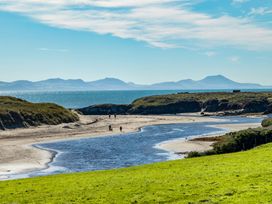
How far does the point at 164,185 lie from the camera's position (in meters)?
28.0

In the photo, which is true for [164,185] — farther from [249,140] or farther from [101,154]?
[101,154]

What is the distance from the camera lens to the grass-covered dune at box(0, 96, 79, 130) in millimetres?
114375

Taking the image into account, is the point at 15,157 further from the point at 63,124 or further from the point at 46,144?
the point at 63,124

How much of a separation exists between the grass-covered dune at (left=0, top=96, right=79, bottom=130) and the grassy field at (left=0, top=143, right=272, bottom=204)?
267ft

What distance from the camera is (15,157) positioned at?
67.0 metres

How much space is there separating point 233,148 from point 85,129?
67.3m

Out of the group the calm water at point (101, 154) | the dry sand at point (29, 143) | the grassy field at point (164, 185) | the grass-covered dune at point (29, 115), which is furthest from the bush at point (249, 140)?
the grass-covered dune at point (29, 115)

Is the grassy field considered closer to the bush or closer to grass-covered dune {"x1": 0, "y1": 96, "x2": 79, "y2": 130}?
the bush

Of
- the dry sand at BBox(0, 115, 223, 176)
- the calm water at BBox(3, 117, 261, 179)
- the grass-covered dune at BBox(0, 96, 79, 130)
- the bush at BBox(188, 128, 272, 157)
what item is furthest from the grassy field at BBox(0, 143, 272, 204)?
the grass-covered dune at BBox(0, 96, 79, 130)

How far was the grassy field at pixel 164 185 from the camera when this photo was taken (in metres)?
24.1

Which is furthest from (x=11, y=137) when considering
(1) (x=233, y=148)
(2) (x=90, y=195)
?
(2) (x=90, y=195)

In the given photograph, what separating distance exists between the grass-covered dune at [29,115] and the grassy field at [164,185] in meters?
81.5

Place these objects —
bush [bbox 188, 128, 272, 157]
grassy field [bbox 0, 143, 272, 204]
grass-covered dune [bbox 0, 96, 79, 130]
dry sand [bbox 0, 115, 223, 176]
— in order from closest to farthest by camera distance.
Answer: grassy field [bbox 0, 143, 272, 204] → dry sand [bbox 0, 115, 223, 176] → bush [bbox 188, 128, 272, 157] → grass-covered dune [bbox 0, 96, 79, 130]

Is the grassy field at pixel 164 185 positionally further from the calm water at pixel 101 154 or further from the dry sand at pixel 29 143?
the dry sand at pixel 29 143
